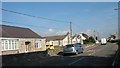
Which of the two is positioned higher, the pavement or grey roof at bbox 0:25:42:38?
grey roof at bbox 0:25:42:38


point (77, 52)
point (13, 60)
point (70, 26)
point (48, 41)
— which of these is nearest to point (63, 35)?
point (48, 41)

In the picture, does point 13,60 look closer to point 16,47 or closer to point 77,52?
point 77,52

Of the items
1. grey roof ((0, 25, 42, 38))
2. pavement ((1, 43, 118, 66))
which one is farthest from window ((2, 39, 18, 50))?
pavement ((1, 43, 118, 66))

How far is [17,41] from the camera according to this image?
43469 millimetres

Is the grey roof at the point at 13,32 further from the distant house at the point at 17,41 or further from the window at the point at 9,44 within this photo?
the window at the point at 9,44

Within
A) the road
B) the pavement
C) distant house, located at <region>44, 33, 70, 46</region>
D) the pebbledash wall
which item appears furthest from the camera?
distant house, located at <region>44, 33, 70, 46</region>

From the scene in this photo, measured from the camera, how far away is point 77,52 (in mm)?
35469

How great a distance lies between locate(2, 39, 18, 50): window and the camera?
39.8m

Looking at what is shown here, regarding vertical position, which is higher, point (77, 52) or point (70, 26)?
point (70, 26)

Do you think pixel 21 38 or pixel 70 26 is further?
pixel 70 26

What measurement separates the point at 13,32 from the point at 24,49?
4.11 meters

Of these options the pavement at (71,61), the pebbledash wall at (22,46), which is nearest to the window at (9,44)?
the pebbledash wall at (22,46)

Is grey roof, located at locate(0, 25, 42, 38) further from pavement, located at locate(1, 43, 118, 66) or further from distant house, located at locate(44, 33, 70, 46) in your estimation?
distant house, located at locate(44, 33, 70, 46)

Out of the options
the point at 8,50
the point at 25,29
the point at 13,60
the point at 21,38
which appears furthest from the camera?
the point at 25,29
